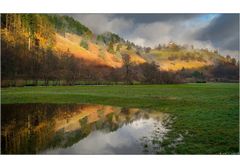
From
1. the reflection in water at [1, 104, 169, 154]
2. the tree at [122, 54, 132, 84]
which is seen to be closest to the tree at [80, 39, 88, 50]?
the tree at [122, 54, 132, 84]

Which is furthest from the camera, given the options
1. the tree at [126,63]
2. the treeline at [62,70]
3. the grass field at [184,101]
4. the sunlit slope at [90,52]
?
the tree at [126,63]

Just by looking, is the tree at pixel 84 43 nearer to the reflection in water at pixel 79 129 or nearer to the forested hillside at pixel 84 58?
the forested hillside at pixel 84 58

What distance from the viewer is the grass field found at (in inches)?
291

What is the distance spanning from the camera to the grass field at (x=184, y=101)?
7.38 m

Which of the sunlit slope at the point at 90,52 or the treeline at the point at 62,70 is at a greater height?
the sunlit slope at the point at 90,52

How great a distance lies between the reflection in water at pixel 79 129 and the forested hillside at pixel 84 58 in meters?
0.83

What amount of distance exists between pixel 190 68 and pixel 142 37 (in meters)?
1.65

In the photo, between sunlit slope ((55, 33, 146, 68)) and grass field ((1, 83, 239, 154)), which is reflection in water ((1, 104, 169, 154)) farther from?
sunlit slope ((55, 33, 146, 68))

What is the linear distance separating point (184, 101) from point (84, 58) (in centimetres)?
309

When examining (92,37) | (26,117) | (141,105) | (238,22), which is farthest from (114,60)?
(238,22)

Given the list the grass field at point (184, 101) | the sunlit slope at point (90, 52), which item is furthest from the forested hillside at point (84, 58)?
the grass field at point (184, 101)

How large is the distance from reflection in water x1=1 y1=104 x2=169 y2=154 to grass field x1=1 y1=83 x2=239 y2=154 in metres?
0.32

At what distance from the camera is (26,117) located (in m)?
8.24
